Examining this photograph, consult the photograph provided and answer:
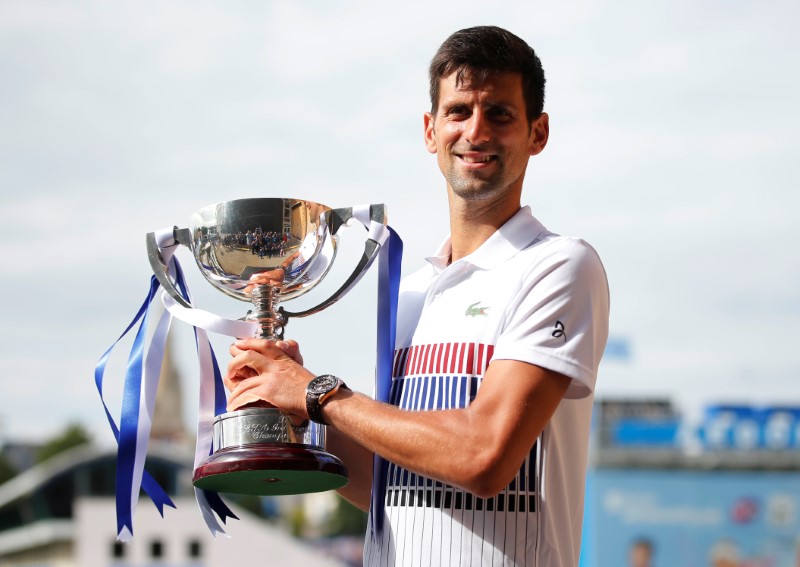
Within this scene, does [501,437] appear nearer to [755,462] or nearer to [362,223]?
[362,223]

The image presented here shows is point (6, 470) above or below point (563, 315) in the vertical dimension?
below

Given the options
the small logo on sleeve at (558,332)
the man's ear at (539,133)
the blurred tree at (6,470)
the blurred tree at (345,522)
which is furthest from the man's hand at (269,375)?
the blurred tree at (345,522)

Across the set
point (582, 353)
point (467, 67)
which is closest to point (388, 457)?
point (582, 353)

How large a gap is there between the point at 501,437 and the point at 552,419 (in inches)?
9.1

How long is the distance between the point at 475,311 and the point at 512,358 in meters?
0.23

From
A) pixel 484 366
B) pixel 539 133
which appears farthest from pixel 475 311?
pixel 539 133

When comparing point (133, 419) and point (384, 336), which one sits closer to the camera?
point (384, 336)

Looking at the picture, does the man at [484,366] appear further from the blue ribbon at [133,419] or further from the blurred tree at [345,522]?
the blurred tree at [345,522]

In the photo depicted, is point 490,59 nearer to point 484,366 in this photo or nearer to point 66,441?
point 484,366

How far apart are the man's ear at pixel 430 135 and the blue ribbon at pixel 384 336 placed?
206mm

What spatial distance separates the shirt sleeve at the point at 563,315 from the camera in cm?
246

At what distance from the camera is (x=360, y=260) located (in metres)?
2.85

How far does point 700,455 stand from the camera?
42812 mm

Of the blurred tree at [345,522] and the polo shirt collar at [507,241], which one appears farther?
the blurred tree at [345,522]
